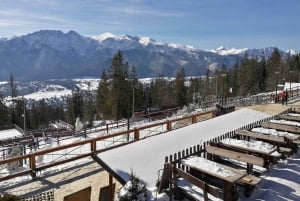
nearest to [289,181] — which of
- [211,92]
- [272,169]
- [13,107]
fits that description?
[272,169]

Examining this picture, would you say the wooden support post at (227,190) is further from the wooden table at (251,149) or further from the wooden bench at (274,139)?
the wooden bench at (274,139)

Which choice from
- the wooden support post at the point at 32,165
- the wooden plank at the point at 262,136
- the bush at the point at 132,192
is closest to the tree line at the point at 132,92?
the wooden support post at the point at 32,165

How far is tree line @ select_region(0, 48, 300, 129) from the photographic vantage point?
67.6 meters

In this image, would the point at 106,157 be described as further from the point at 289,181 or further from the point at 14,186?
the point at 289,181

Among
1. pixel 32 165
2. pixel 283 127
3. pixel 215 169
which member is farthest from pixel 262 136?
pixel 32 165

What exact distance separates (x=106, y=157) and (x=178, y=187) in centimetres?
263

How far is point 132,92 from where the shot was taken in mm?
73562

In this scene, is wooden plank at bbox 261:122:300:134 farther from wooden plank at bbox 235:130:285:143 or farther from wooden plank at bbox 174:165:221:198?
wooden plank at bbox 174:165:221:198

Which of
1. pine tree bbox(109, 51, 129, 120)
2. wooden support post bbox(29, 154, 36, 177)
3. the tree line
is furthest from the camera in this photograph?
the tree line

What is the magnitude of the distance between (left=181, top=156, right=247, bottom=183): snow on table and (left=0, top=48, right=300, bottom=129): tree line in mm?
55196

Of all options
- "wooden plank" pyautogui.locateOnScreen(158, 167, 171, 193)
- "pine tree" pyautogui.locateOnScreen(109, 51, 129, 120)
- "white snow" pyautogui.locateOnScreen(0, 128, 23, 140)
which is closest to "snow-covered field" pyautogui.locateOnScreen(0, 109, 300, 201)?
"wooden plank" pyautogui.locateOnScreen(158, 167, 171, 193)

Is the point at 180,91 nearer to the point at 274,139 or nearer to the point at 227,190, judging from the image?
the point at 274,139

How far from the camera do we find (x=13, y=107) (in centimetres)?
8025

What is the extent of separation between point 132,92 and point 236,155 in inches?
2521
